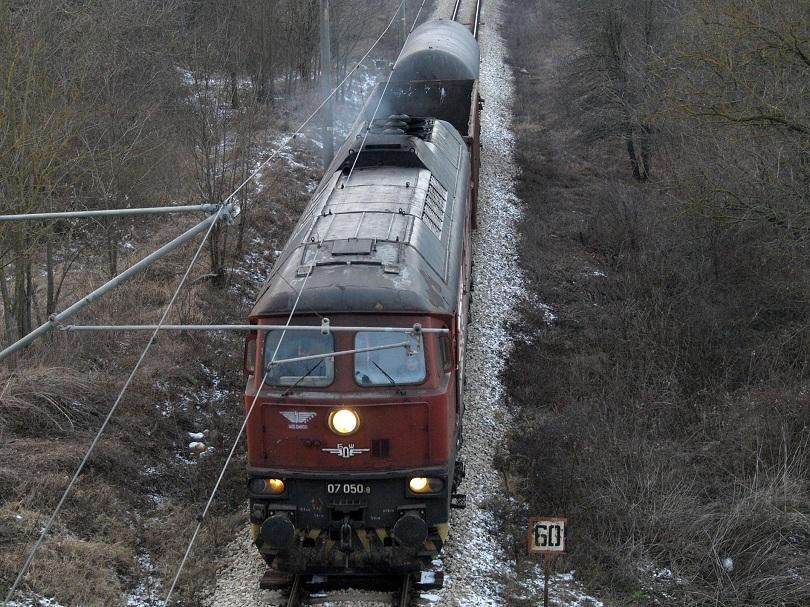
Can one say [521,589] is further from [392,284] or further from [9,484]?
[9,484]

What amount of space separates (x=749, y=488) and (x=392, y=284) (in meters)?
5.04

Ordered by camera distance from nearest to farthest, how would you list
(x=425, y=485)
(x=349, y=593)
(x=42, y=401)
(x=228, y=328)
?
(x=228, y=328)
(x=425, y=485)
(x=349, y=593)
(x=42, y=401)

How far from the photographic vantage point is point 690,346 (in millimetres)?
14086

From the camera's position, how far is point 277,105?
26.6 meters

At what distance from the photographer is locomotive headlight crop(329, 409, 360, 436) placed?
810 cm

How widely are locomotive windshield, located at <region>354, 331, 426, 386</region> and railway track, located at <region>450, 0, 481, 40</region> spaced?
30.1 meters

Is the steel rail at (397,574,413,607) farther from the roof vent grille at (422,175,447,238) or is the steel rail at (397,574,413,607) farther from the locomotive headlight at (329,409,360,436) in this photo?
the roof vent grille at (422,175,447,238)

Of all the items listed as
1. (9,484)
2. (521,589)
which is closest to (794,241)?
(521,589)

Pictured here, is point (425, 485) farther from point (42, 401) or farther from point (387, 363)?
point (42, 401)

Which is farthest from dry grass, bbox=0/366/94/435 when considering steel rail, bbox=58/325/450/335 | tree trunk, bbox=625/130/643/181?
tree trunk, bbox=625/130/643/181

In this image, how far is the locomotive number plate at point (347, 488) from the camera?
27.1 ft

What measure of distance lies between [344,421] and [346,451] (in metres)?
0.30

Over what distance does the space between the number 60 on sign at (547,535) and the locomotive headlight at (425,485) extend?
3.04ft

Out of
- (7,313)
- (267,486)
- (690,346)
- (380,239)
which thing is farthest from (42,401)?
(690,346)
